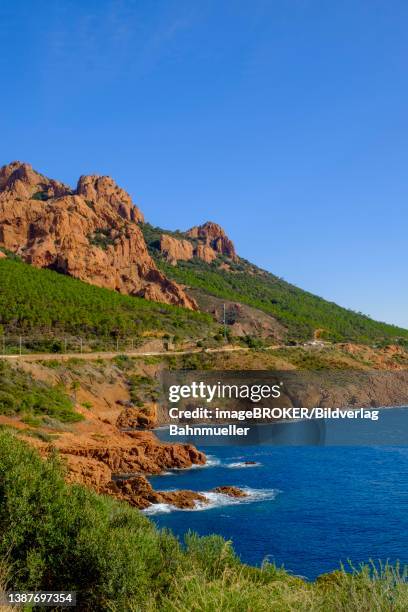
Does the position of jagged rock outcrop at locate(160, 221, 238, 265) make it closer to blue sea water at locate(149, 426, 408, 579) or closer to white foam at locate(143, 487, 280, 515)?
blue sea water at locate(149, 426, 408, 579)

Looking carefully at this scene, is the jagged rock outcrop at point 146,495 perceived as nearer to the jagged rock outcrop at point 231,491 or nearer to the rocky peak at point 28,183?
the jagged rock outcrop at point 231,491

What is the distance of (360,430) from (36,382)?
34.0m

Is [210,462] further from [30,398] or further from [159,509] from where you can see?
[30,398]

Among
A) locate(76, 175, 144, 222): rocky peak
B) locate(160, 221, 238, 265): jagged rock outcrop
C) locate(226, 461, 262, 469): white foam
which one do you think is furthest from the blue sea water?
locate(76, 175, 144, 222): rocky peak

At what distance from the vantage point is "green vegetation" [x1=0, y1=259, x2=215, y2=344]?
2982 inches

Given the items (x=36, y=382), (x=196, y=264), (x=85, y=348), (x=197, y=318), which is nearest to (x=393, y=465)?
(x=36, y=382)

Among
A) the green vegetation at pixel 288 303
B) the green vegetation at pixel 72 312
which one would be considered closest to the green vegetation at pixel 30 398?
the green vegetation at pixel 72 312

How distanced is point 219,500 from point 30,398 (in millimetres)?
22852

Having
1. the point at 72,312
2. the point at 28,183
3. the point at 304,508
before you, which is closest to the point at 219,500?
the point at 304,508

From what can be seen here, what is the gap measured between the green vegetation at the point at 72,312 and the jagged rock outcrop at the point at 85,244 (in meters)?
5.06

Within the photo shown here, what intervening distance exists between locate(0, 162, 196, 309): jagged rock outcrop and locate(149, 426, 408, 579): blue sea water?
5964 cm

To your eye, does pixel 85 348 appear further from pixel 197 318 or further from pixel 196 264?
pixel 196 264

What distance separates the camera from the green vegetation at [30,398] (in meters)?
48.6

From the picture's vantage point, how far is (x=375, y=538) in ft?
98.4
